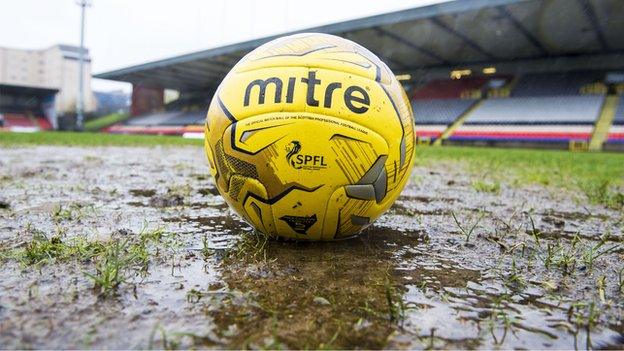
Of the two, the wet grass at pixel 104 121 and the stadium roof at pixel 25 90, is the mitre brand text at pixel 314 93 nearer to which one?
the wet grass at pixel 104 121

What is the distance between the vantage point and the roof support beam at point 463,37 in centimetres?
1825

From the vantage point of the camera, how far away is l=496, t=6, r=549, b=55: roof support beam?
16578 millimetres

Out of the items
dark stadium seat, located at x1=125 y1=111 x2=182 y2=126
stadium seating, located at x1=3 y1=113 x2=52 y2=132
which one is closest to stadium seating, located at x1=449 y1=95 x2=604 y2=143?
dark stadium seat, located at x1=125 y1=111 x2=182 y2=126

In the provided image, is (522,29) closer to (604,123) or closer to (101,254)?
(604,123)

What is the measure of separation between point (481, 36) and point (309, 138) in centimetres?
2110

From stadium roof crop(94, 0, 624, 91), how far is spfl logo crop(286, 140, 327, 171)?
52.3 feet

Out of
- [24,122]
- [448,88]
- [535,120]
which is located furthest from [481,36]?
[24,122]

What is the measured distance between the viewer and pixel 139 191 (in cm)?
371

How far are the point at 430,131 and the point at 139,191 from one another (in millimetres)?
22999

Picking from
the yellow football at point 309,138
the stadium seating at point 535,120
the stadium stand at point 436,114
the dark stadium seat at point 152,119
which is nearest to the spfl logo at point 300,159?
the yellow football at point 309,138

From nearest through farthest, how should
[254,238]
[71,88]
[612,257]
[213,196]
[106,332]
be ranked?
[106,332]
[612,257]
[254,238]
[213,196]
[71,88]

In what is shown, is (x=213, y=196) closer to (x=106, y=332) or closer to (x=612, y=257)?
(x=106, y=332)

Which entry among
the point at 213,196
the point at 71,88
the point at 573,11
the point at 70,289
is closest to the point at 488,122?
the point at 573,11

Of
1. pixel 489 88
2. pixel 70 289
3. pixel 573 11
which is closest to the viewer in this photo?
pixel 70 289
